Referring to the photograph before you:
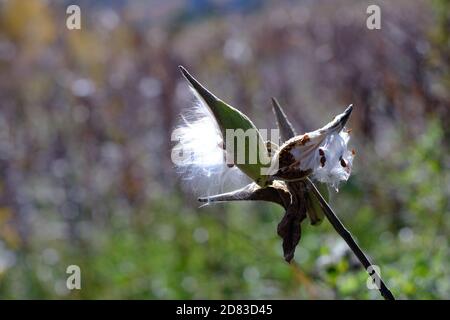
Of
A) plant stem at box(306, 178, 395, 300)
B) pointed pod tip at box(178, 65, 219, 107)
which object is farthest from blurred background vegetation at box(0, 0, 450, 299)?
pointed pod tip at box(178, 65, 219, 107)

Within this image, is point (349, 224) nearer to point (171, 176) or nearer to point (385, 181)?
point (385, 181)

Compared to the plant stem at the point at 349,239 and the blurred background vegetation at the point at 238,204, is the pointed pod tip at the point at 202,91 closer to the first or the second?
the plant stem at the point at 349,239

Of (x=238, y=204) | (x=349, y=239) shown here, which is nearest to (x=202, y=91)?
(x=349, y=239)

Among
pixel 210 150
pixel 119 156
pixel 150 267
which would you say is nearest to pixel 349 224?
pixel 150 267

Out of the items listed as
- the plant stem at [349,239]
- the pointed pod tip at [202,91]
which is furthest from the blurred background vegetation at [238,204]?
the pointed pod tip at [202,91]

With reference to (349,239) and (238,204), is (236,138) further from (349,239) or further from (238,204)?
(238,204)

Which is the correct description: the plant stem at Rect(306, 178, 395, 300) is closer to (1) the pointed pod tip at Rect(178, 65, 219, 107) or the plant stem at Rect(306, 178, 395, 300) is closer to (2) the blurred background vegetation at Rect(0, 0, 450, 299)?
(1) the pointed pod tip at Rect(178, 65, 219, 107)
